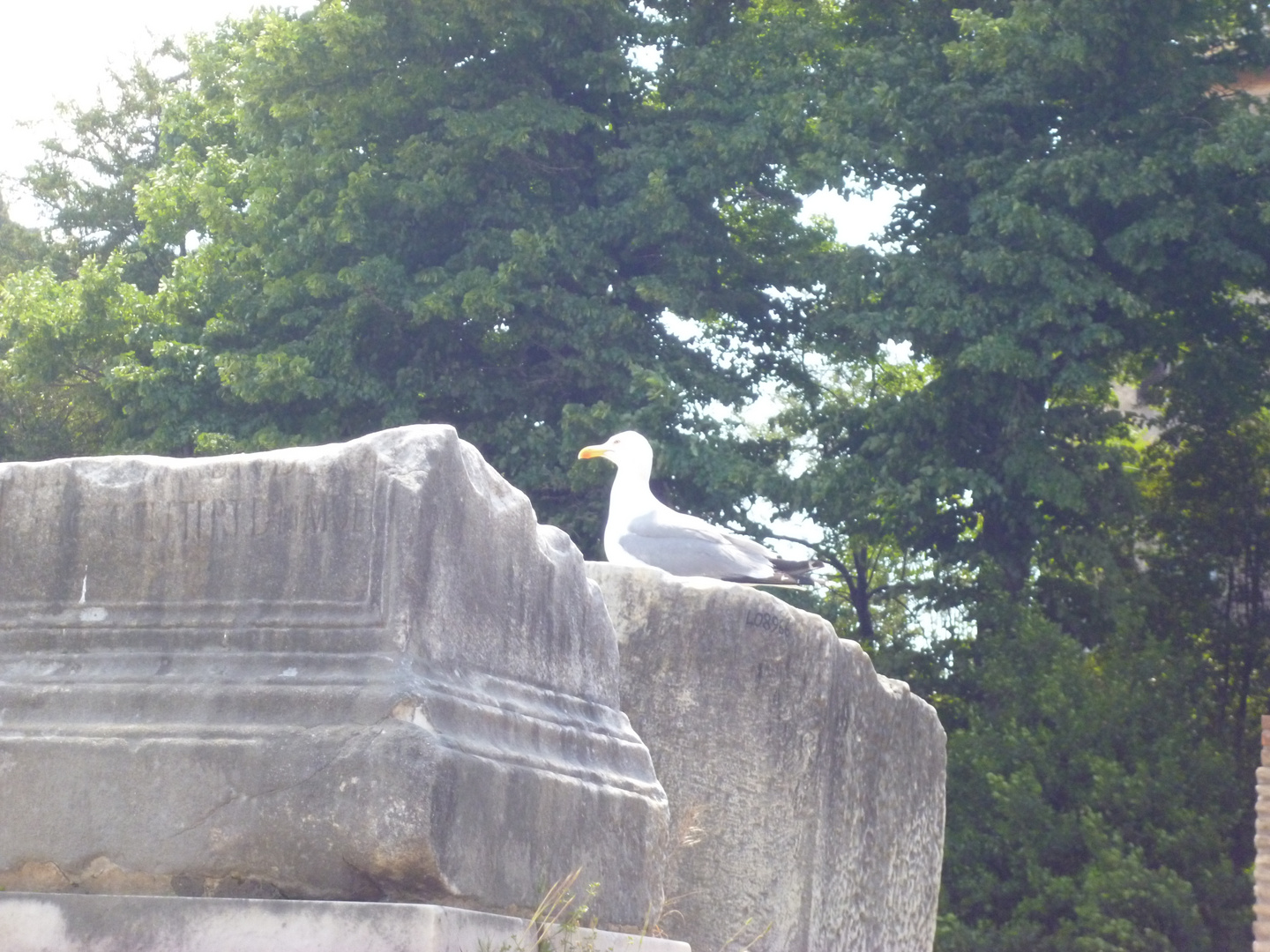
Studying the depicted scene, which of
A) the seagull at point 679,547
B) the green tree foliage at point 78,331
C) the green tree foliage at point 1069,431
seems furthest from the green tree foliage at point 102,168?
the seagull at point 679,547

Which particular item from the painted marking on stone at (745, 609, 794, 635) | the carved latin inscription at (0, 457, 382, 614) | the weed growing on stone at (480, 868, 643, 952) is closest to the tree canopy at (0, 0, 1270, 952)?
the painted marking on stone at (745, 609, 794, 635)

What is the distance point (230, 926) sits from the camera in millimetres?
2516

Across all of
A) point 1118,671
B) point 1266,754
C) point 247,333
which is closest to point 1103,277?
point 1118,671

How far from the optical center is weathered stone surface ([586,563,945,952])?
4.54 m

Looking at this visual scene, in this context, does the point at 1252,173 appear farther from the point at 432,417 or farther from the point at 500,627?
the point at 500,627

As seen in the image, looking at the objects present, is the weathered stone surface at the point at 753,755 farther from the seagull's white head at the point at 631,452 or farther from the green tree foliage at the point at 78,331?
the green tree foliage at the point at 78,331

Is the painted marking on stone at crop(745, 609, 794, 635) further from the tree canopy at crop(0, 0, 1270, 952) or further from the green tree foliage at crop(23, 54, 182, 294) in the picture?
the green tree foliage at crop(23, 54, 182, 294)

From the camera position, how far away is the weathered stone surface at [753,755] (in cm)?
454

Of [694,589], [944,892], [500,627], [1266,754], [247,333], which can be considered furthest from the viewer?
[247,333]

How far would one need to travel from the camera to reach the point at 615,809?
3195 millimetres

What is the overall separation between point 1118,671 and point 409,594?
11914 millimetres

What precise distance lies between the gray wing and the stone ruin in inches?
146

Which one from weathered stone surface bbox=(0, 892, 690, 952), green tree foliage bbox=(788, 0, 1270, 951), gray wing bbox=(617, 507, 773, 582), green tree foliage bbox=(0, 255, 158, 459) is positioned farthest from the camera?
green tree foliage bbox=(0, 255, 158, 459)

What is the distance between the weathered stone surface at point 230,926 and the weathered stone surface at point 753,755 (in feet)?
6.24
